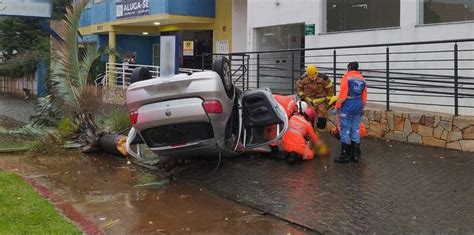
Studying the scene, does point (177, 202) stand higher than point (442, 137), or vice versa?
point (442, 137)

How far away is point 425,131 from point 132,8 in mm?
18031

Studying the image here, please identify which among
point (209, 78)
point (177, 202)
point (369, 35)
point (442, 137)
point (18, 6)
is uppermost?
point (18, 6)

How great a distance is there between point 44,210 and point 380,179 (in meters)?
4.17

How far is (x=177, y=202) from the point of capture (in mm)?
7016

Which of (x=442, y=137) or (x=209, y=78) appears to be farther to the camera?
(x=442, y=137)

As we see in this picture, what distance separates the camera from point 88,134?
35.8 ft

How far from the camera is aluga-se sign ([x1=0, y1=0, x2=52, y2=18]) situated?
21.9 metres

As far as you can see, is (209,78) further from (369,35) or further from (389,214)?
(369,35)

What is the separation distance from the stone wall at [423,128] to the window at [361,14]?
394 centimetres

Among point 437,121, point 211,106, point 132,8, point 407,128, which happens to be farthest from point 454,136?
point 132,8

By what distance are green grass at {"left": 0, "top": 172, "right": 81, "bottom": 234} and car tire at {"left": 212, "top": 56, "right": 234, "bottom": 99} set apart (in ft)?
8.91

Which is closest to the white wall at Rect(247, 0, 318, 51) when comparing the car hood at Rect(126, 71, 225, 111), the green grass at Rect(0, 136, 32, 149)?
the green grass at Rect(0, 136, 32, 149)

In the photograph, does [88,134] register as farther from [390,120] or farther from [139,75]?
[390,120]

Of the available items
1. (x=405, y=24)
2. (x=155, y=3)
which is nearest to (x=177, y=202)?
(x=405, y=24)
